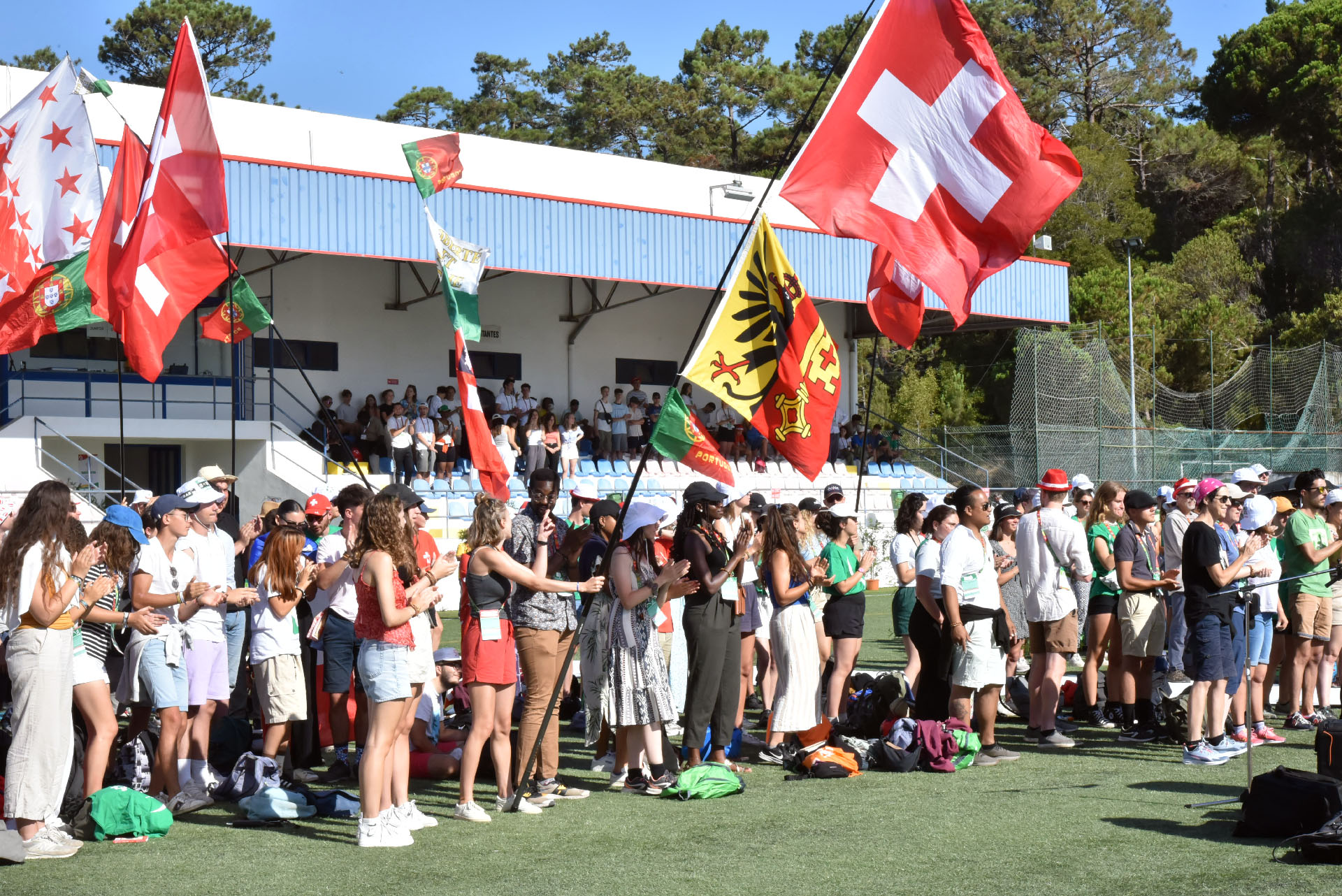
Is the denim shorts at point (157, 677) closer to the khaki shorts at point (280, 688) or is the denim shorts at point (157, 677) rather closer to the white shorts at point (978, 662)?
the khaki shorts at point (280, 688)

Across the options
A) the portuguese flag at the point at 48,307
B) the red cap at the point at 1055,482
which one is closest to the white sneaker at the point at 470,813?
the red cap at the point at 1055,482

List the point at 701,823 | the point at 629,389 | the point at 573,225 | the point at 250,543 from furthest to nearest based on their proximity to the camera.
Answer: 1. the point at 629,389
2. the point at 573,225
3. the point at 250,543
4. the point at 701,823

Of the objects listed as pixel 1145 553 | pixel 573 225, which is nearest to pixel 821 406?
pixel 1145 553

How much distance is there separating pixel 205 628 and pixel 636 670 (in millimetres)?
2379

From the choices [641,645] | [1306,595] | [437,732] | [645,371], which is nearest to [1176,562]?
[1306,595]

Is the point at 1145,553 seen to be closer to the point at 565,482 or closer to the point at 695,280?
the point at 565,482

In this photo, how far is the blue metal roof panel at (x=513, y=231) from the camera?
2216 cm

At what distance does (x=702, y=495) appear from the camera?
25.8ft

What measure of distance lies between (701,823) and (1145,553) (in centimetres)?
427

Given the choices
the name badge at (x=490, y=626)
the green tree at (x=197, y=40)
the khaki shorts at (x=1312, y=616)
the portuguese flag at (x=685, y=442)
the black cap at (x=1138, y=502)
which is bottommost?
the khaki shorts at (x=1312, y=616)

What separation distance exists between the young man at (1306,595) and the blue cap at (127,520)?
24.9 ft

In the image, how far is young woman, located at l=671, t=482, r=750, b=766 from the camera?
7863 mm

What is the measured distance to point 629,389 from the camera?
3031cm

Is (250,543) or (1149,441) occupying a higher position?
(1149,441)
